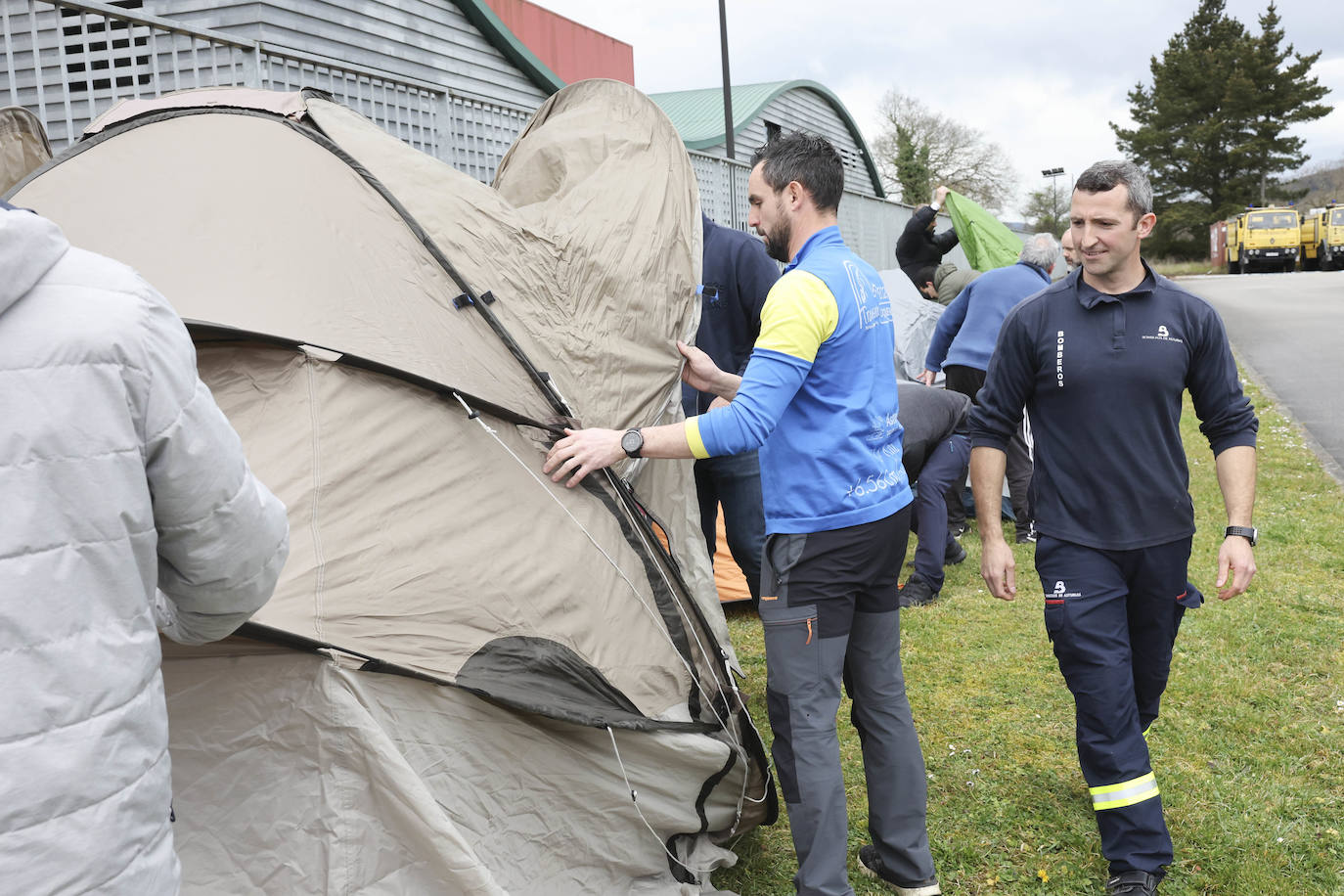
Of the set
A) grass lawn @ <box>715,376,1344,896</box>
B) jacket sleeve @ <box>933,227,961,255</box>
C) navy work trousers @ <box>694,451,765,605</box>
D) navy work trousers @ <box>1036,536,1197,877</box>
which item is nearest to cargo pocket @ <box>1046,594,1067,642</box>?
navy work trousers @ <box>1036,536,1197,877</box>

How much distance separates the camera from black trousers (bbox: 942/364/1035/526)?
6293 mm

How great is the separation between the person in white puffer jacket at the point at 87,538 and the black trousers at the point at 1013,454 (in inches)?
213

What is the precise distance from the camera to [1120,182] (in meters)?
2.99

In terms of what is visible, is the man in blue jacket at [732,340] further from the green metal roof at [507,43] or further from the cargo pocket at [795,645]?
the green metal roof at [507,43]

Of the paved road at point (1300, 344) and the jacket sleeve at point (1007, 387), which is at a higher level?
the jacket sleeve at point (1007, 387)

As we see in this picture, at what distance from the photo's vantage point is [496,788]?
2486mm

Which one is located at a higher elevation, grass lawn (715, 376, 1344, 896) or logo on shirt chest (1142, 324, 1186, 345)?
logo on shirt chest (1142, 324, 1186, 345)

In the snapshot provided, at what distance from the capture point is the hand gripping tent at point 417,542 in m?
2.24

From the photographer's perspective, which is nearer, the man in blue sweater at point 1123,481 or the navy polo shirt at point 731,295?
the man in blue sweater at point 1123,481

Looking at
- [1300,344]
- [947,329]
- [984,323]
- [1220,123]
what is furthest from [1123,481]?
[1220,123]

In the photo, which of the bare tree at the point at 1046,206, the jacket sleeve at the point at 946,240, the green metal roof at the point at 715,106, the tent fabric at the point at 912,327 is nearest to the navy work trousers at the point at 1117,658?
the tent fabric at the point at 912,327

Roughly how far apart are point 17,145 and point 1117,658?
3894mm

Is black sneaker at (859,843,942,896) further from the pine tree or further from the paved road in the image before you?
the pine tree

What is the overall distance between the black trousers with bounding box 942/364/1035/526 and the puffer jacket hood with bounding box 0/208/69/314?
5524mm
